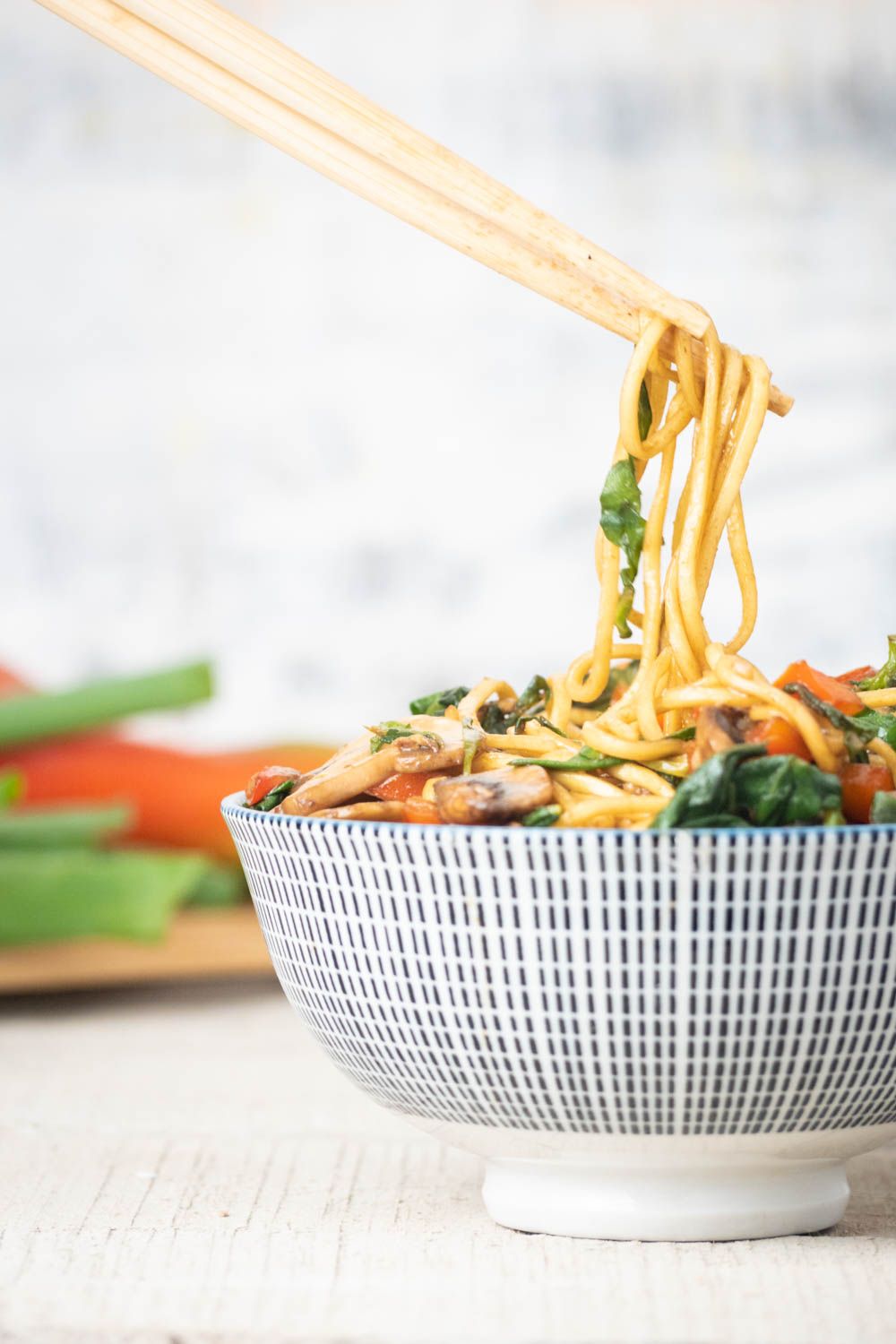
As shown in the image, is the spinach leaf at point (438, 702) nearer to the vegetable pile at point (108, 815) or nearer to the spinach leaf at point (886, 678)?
the spinach leaf at point (886, 678)

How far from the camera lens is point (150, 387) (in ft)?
13.4

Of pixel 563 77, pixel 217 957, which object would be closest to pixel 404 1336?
pixel 217 957

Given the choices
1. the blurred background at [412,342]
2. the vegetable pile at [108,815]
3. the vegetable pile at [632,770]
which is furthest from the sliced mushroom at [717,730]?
the blurred background at [412,342]

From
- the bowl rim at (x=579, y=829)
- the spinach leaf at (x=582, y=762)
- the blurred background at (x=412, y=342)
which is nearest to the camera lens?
the bowl rim at (x=579, y=829)

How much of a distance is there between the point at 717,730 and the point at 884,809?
145mm

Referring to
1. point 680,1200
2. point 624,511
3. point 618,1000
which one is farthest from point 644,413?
point 680,1200

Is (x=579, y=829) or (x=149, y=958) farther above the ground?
(x=579, y=829)

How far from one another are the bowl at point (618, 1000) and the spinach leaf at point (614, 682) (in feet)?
1.49

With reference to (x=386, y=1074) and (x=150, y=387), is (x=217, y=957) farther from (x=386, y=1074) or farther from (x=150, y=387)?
(x=150, y=387)

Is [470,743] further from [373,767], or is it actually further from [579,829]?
[579,829]

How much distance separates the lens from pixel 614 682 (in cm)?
171

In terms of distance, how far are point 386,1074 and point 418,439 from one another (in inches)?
112

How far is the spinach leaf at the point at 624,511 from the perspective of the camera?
1.47m

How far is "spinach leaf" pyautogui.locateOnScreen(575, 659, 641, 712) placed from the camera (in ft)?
5.50
